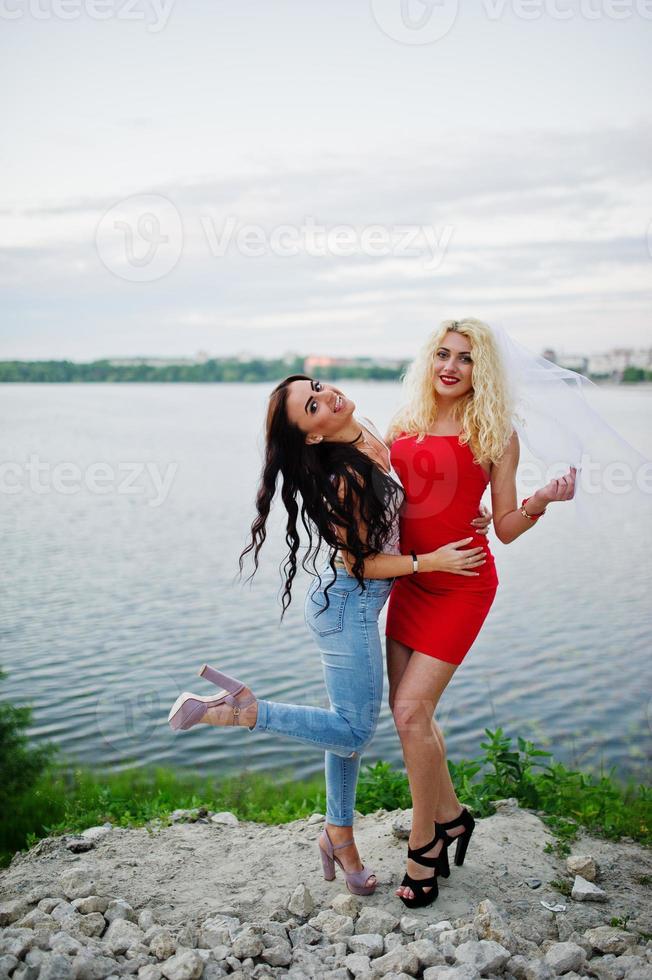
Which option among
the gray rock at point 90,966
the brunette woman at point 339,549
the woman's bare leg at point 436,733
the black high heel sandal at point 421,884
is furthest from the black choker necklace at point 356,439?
the gray rock at point 90,966

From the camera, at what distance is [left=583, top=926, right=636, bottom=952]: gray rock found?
Answer: 10.3ft

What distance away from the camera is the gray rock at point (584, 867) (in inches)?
150

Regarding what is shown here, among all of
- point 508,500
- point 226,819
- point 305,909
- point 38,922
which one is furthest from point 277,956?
point 508,500

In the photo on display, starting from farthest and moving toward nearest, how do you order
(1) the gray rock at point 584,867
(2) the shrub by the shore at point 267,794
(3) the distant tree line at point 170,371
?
(3) the distant tree line at point 170,371
(2) the shrub by the shore at point 267,794
(1) the gray rock at point 584,867

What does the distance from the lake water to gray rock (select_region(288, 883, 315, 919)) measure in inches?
97.3

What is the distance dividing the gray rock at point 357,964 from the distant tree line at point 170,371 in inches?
168

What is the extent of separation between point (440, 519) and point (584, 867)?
1.64 meters

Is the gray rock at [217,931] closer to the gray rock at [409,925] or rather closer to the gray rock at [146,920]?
the gray rock at [146,920]

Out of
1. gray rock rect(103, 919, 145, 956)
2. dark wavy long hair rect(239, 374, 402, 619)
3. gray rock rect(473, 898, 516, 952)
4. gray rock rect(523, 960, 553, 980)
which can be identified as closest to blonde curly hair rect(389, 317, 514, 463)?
dark wavy long hair rect(239, 374, 402, 619)

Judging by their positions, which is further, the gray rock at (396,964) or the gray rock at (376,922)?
the gray rock at (376,922)

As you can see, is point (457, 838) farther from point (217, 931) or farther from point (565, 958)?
point (217, 931)

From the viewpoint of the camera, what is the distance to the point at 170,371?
25.2 metres

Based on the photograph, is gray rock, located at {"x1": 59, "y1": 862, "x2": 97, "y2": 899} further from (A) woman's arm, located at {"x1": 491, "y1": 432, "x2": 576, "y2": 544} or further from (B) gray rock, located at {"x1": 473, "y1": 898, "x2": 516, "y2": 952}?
(A) woman's arm, located at {"x1": 491, "y1": 432, "x2": 576, "y2": 544}

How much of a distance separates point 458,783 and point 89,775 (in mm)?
2938
